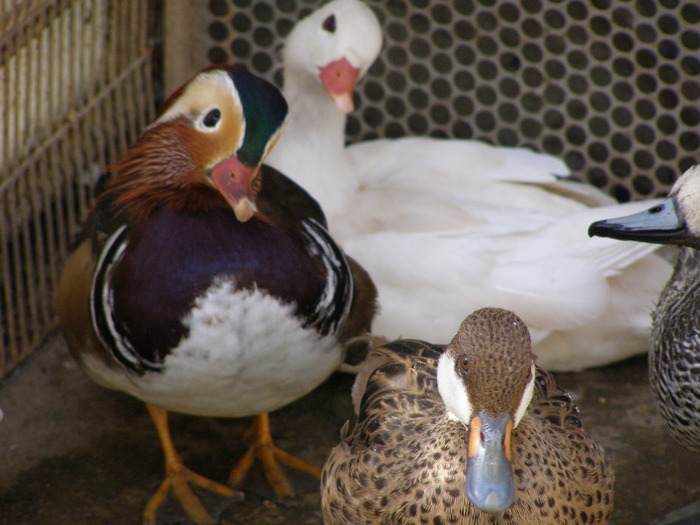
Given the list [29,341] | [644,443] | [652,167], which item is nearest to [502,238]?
[644,443]

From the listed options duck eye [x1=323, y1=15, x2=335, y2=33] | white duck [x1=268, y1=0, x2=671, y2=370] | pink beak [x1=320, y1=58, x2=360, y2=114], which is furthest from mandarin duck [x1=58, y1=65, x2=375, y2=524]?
duck eye [x1=323, y1=15, x2=335, y2=33]

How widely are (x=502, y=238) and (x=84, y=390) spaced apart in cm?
143

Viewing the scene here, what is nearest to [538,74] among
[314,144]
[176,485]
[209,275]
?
[314,144]

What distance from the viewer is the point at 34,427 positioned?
2828 mm

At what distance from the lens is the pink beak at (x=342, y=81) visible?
2.91 meters

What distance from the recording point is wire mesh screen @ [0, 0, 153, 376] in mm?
2869

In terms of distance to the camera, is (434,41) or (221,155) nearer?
(221,155)

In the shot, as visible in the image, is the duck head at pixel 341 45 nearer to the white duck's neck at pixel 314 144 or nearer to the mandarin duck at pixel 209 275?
the white duck's neck at pixel 314 144

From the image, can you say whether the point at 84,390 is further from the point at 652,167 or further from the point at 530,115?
the point at 652,167

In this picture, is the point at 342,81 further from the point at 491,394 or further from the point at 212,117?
the point at 491,394

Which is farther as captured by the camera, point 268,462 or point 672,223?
point 268,462

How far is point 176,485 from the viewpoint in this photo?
259cm

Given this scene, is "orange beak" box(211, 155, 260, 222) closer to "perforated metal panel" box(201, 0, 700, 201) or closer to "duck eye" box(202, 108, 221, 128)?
"duck eye" box(202, 108, 221, 128)

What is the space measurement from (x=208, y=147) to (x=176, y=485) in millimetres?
988
